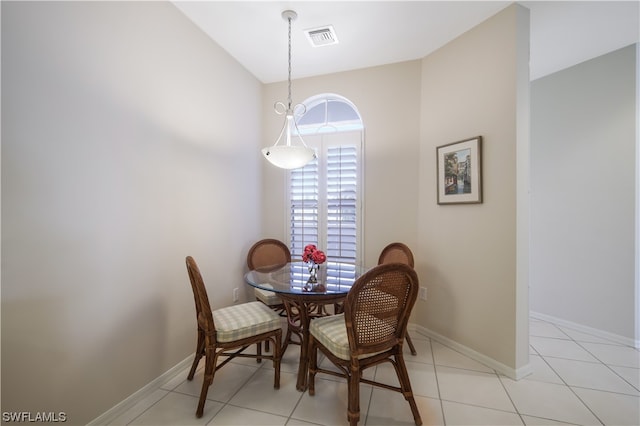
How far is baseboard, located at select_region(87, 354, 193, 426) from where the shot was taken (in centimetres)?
157

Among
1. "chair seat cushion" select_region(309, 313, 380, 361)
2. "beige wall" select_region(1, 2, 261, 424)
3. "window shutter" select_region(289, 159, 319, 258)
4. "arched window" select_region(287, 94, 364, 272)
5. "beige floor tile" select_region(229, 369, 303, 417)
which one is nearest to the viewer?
"beige wall" select_region(1, 2, 261, 424)

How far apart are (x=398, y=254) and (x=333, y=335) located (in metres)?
1.13

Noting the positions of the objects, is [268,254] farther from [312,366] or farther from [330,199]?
[312,366]

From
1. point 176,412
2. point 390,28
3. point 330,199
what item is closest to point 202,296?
point 176,412

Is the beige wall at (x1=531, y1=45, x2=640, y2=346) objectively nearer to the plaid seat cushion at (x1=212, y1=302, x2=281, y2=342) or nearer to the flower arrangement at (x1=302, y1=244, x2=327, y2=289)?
the flower arrangement at (x1=302, y1=244, x2=327, y2=289)

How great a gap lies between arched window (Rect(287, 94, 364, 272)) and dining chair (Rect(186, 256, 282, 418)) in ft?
4.12

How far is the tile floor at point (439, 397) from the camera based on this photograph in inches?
63.9

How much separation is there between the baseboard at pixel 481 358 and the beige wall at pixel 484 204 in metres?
0.02

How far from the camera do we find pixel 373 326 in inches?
60.6

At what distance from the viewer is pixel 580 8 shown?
2061 millimetres

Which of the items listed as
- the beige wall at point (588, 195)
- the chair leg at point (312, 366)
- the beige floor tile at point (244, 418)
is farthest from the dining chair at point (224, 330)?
the beige wall at point (588, 195)

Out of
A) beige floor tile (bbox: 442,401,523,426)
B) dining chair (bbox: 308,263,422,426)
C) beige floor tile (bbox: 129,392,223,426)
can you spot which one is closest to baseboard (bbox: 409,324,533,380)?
beige floor tile (bbox: 442,401,523,426)

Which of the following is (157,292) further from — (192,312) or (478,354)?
(478,354)

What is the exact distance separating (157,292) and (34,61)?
146 centimetres
